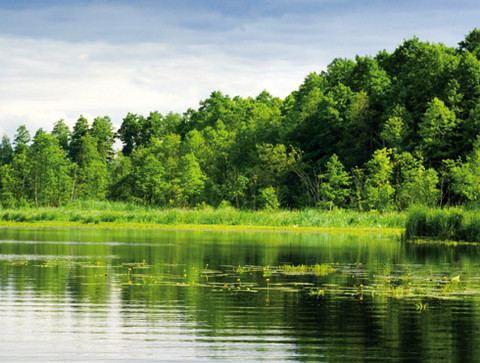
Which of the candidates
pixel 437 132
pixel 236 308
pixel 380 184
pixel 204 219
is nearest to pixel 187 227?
pixel 204 219

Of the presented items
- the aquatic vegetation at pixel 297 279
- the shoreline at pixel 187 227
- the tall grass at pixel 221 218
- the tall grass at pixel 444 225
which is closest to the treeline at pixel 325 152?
the tall grass at pixel 221 218

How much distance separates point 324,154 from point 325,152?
3.39 feet

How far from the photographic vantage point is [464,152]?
8694 cm

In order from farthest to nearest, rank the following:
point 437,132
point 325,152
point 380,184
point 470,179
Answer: point 325,152 < point 437,132 < point 380,184 < point 470,179

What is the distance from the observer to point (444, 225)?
51.7 meters

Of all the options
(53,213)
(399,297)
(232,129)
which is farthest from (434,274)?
(232,129)

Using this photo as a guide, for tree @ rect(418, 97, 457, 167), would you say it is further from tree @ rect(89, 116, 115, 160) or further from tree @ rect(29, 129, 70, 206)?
tree @ rect(89, 116, 115, 160)

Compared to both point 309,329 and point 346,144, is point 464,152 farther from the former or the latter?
point 309,329

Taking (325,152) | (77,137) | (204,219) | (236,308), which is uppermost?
(77,137)

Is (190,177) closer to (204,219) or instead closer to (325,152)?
(325,152)

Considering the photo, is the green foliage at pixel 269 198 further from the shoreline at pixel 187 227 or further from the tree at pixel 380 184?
the shoreline at pixel 187 227

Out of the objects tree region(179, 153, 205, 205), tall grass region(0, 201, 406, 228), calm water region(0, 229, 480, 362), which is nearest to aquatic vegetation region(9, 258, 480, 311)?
calm water region(0, 229, 480, 362)

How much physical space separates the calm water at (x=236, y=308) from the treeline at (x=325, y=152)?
1976 inches

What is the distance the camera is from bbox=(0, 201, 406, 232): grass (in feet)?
229
